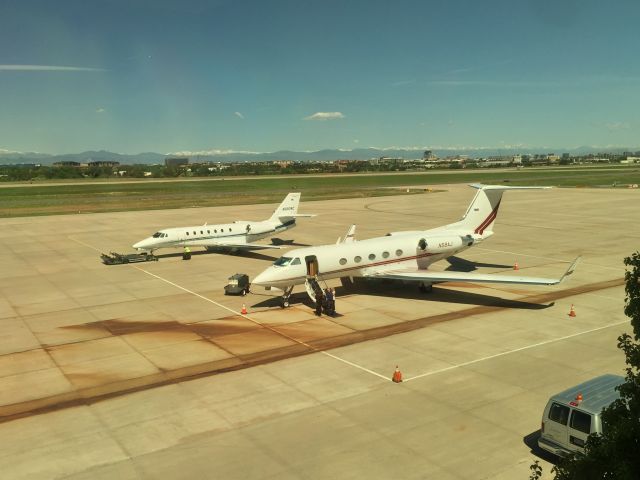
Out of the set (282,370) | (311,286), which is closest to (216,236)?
(311,286)

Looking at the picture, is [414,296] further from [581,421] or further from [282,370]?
[581,421]

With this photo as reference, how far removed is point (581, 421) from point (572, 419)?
215mm

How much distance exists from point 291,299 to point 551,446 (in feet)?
55.3

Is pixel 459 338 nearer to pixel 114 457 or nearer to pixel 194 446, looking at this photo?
pixel 194 446

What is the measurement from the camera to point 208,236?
40438 mm

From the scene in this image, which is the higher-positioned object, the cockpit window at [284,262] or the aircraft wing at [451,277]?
the cockpit window at [284,262]

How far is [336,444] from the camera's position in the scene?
1324cm

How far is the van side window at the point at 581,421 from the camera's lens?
38.6 ft

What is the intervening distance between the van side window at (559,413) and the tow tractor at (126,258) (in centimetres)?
3189

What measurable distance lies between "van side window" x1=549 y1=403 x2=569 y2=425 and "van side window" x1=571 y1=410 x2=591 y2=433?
0.54 feet

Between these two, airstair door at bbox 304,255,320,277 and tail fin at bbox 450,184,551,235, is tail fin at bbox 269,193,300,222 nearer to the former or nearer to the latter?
tail fin at bbox 450,184,551,235

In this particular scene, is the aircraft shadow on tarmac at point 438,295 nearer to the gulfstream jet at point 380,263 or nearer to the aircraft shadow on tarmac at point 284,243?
the gulfstream jet at point 380,263

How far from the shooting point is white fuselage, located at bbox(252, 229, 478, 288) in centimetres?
2552

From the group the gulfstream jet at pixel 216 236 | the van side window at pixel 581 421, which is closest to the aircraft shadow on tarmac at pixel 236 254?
the gulfstream jet at pixel 216 236
